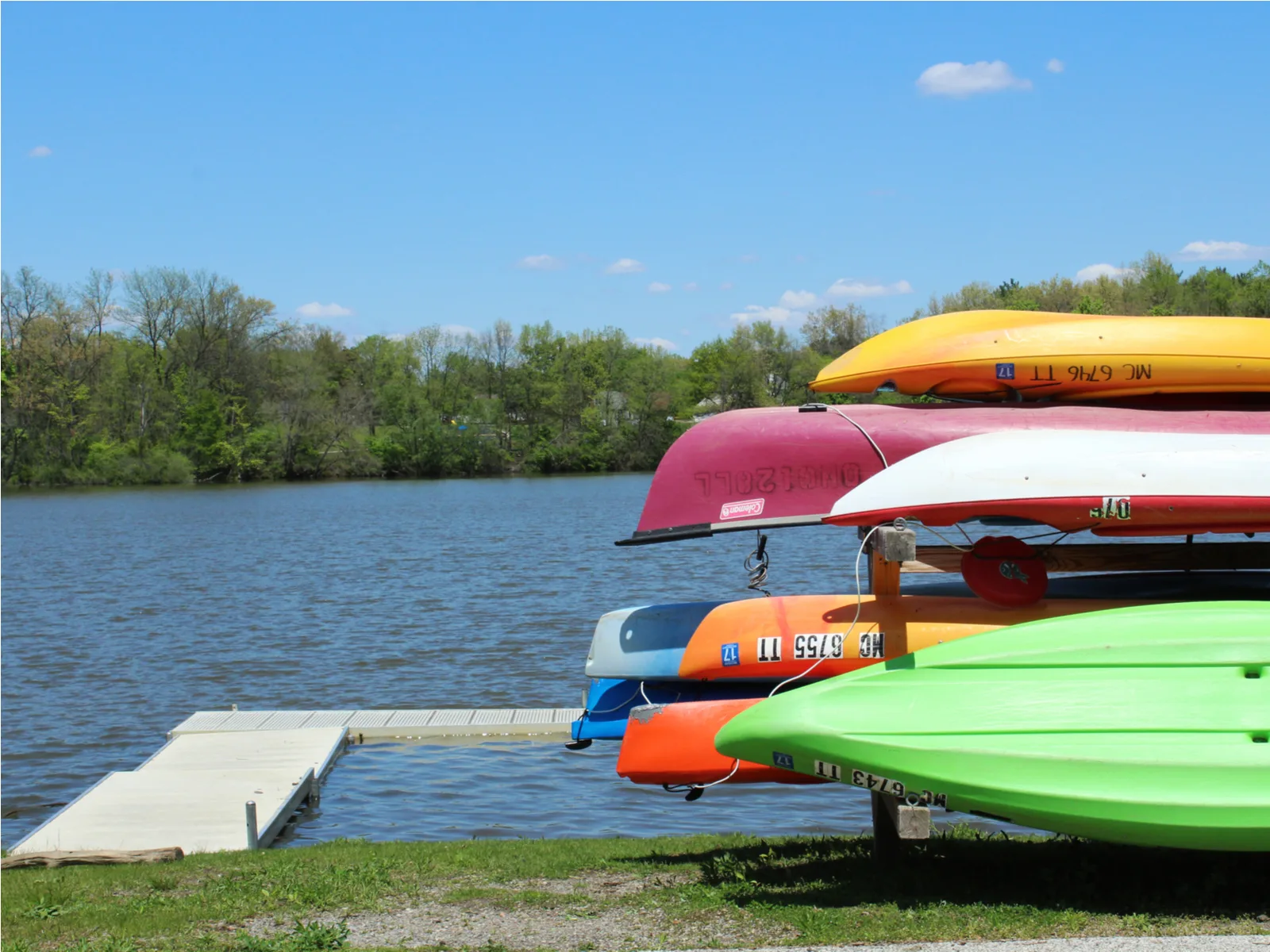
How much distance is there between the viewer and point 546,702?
583 inches

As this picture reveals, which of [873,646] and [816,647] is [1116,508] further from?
[816,647]

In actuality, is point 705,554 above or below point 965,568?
below

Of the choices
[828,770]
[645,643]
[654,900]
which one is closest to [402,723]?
[645,643]

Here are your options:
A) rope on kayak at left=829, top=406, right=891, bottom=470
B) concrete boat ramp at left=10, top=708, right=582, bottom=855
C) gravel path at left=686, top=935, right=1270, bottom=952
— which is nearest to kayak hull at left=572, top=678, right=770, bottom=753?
rope on kayak at left=829, top=406, right=891, bottom=470

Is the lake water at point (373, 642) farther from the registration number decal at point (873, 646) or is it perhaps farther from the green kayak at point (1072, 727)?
the green kayak at point (1072, 727)

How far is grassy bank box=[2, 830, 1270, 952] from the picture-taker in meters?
4.96

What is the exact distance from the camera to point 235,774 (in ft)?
34.5

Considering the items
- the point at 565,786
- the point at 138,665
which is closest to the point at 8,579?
the point at 138,665

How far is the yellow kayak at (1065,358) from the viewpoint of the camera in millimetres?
7320

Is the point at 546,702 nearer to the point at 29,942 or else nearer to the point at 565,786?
the point at 565,786

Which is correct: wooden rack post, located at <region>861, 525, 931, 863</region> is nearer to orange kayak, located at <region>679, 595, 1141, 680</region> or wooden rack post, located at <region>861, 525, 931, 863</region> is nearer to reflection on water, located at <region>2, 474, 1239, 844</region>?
orange kayak, located at <region>679, 595, 1141, 680</region>

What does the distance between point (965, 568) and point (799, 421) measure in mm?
1367

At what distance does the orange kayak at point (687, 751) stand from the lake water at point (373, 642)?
10.9ft

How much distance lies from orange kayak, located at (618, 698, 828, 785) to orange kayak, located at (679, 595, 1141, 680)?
28 cm
